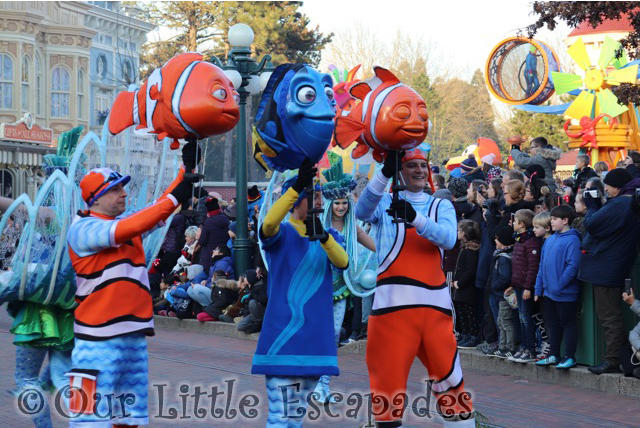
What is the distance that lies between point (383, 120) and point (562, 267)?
3985 mm

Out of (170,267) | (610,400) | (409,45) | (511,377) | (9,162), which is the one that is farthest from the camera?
(409,45)

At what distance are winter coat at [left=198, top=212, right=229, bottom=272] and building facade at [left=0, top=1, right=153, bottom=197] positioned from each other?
21.5m

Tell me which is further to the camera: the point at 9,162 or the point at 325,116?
the point at 9,162

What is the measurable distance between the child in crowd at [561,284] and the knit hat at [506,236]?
58 centimetres

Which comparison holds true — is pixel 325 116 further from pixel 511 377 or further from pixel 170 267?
pixel 170 267

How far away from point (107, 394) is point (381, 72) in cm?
256

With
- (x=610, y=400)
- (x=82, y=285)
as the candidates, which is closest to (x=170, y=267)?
(x=610, y=400)

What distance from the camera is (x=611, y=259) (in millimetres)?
8523

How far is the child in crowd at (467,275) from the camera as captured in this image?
9.97 m

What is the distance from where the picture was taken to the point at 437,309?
5656mm

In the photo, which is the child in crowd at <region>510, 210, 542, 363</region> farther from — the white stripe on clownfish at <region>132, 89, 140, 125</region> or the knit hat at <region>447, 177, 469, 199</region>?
the white stripe on clownfish at <region>132, 89, 140, 125</region>

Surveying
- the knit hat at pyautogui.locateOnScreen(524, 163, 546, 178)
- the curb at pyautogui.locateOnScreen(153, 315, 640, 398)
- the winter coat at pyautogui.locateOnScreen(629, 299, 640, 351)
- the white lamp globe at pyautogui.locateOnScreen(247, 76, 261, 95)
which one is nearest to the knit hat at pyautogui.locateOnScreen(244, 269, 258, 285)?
the curb at pyautogui.locateOnScreen(153, 315, 640, 398)

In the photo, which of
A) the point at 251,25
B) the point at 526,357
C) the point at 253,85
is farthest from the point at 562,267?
the point at 251,25

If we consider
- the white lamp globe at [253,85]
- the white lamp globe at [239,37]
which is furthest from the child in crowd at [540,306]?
the white lamp globe at [239,37]
